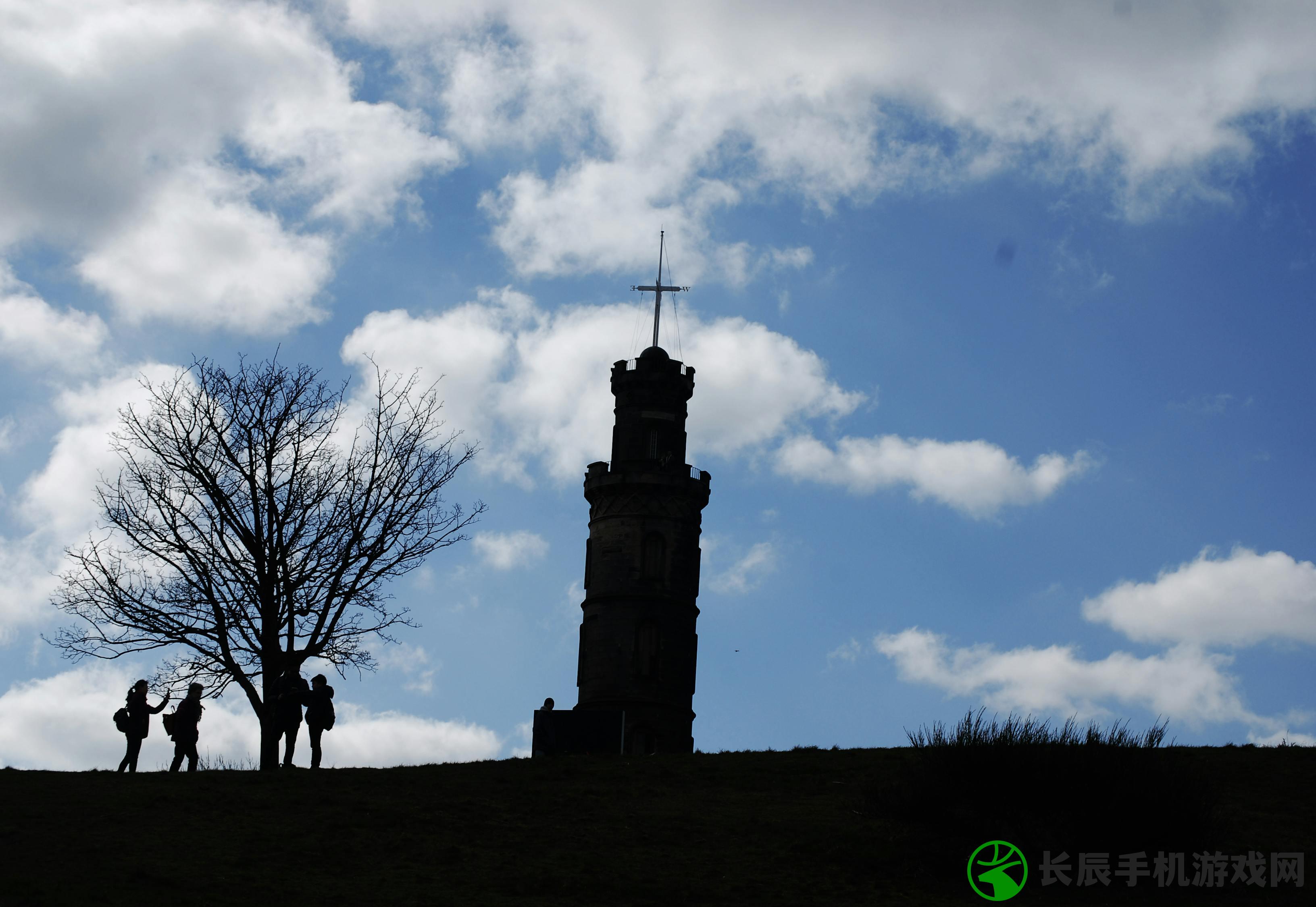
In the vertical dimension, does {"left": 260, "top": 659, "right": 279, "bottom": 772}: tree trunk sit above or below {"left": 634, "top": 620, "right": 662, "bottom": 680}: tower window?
below

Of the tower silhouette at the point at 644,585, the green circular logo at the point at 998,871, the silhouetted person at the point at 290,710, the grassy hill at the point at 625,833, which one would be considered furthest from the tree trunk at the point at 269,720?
Answer: the tower silhouette at the point at 644,585

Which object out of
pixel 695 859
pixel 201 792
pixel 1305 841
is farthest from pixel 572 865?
pixel 1305 841

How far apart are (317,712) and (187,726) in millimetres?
2732

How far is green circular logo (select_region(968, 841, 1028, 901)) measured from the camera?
19750mm

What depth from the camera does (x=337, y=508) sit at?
33.2 meters

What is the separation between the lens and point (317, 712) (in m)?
28.0

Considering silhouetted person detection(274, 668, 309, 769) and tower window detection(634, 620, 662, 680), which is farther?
tower window detection(634, 620, 662, 680)

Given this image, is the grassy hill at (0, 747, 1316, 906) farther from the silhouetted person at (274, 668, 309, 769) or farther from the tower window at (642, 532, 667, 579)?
the tower window at (642, 532, 667, 579)

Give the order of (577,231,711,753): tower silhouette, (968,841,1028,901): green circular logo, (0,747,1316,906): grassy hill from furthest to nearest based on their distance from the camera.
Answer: (577,231,711,753): tower silhouette < (968,841,1028,901): green circular logo < (0,747,1316,906): grassy hill

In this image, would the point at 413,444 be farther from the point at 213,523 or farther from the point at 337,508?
the point at 213,523

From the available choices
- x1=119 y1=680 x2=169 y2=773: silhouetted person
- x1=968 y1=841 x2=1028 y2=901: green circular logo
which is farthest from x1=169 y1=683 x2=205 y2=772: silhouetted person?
x1=968 y1=841 x2=1028 y2=901: green circular logo

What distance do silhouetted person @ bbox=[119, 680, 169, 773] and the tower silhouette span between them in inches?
1004

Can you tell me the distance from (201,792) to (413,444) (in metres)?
12.5

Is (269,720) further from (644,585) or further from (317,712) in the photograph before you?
(644,585)
